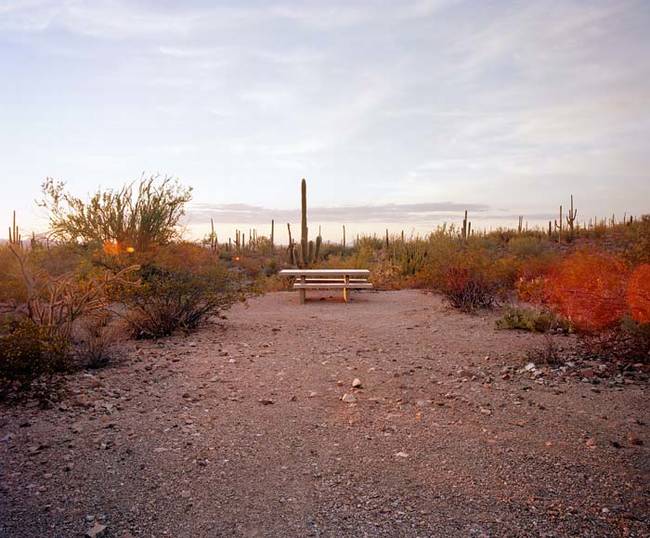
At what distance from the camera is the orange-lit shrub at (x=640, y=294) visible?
619 centimetres

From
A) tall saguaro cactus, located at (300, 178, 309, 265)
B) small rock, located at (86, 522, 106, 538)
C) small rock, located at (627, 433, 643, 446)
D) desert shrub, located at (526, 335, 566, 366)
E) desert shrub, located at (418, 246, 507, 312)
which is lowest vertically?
small rock, located at (86, 522, 106, 538)

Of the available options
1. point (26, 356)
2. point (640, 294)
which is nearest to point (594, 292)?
point (640, 294)

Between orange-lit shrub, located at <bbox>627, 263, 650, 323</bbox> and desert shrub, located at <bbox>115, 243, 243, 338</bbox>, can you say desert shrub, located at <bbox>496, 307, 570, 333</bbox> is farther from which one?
desert shrub, located at <bbox>115, 243, 243, 338</bbox>

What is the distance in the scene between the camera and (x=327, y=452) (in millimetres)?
4328

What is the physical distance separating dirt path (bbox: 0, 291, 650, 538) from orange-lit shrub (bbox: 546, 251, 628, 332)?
101cm

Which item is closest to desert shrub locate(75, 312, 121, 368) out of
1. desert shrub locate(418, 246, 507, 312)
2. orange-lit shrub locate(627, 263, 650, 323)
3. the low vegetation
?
the low vegetation

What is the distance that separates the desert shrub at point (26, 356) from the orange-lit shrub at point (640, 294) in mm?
6244

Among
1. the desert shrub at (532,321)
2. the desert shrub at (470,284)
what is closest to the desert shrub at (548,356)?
the desert shrub at (532,321)

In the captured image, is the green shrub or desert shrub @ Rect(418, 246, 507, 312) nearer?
the green shrub

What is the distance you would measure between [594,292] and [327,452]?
4.26 m

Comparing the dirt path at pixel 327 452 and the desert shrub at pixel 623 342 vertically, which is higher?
the desert shrub at pixel 623 342

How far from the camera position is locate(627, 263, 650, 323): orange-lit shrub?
619cm

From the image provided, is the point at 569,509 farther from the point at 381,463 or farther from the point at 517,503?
the point at 381,463

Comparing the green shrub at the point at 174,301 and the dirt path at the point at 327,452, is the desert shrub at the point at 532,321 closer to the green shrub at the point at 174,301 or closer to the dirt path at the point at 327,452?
the dirt path at the point at 327,452
